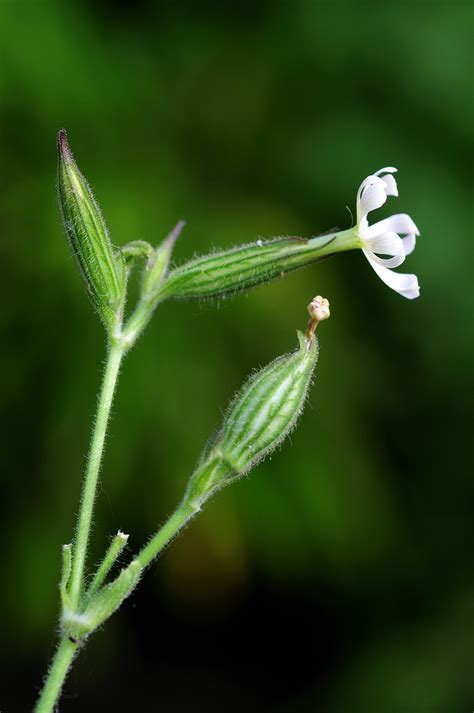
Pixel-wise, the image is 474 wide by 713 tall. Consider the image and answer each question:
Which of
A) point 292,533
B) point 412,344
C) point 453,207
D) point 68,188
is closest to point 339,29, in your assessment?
point 453,207

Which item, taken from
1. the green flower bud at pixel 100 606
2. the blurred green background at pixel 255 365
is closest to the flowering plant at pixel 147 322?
the green flower bud at pixel 100 606

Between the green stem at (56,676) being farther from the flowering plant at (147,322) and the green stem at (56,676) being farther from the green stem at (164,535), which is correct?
the green stem at (164,535)

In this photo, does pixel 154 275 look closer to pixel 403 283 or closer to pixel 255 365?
pixel 403 283

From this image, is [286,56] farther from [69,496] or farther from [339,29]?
[69,496]

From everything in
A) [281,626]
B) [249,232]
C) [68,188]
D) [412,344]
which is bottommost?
[281,626]

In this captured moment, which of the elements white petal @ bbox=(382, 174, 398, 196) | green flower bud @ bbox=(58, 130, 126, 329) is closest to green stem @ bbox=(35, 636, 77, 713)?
green flower bud @ bbox=(58, 130, 126, 329)

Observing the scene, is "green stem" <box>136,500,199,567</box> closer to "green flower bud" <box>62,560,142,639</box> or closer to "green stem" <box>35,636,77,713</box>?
"green flower bud" <box>62,560,142,639</box>
